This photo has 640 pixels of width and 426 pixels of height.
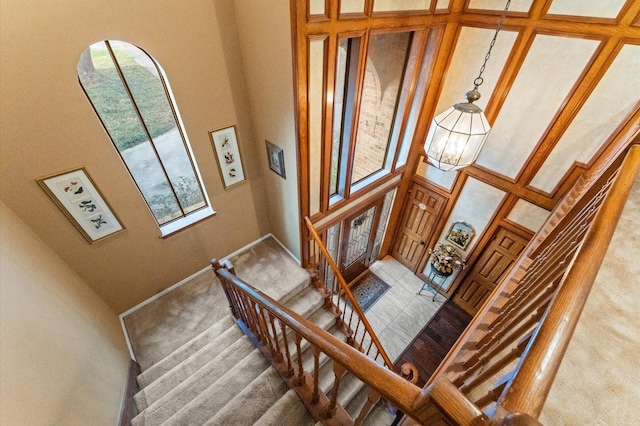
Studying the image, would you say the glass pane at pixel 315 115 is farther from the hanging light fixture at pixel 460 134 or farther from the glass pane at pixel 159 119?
the glass pane at pixel 159 119

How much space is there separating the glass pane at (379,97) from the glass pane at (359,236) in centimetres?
67

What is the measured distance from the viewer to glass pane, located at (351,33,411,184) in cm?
326

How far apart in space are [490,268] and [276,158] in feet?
11.8

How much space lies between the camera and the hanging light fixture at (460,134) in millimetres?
2225

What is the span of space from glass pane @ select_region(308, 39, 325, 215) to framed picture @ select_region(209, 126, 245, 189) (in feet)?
3.29

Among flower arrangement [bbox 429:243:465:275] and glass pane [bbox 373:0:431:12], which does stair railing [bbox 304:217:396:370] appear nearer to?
flower arrangement [bbox 429:243:465:275]

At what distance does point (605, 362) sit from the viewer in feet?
3.94

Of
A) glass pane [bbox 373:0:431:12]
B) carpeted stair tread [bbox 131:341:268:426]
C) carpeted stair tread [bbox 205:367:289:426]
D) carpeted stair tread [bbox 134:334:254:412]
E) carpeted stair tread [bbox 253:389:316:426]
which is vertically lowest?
carpeted stair tread [bbox 134:334:254:412]

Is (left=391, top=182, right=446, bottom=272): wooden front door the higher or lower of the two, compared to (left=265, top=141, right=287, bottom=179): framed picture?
lower

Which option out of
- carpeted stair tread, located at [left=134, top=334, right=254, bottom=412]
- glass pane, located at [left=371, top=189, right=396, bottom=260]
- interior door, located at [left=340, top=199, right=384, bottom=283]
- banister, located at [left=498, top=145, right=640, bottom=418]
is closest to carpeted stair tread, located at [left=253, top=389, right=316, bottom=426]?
carpeted stair tread, located at [left=134, top=334, right=254, bottom=412]

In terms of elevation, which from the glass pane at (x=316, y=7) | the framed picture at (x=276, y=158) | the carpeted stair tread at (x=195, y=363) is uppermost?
the glass pane at (x=316, y=7)

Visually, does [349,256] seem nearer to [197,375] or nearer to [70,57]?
[197,375]

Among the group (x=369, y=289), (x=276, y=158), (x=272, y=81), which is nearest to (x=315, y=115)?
(x=272, y=81)

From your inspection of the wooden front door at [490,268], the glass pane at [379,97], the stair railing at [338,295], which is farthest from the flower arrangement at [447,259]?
the glass pane at [379,97]
